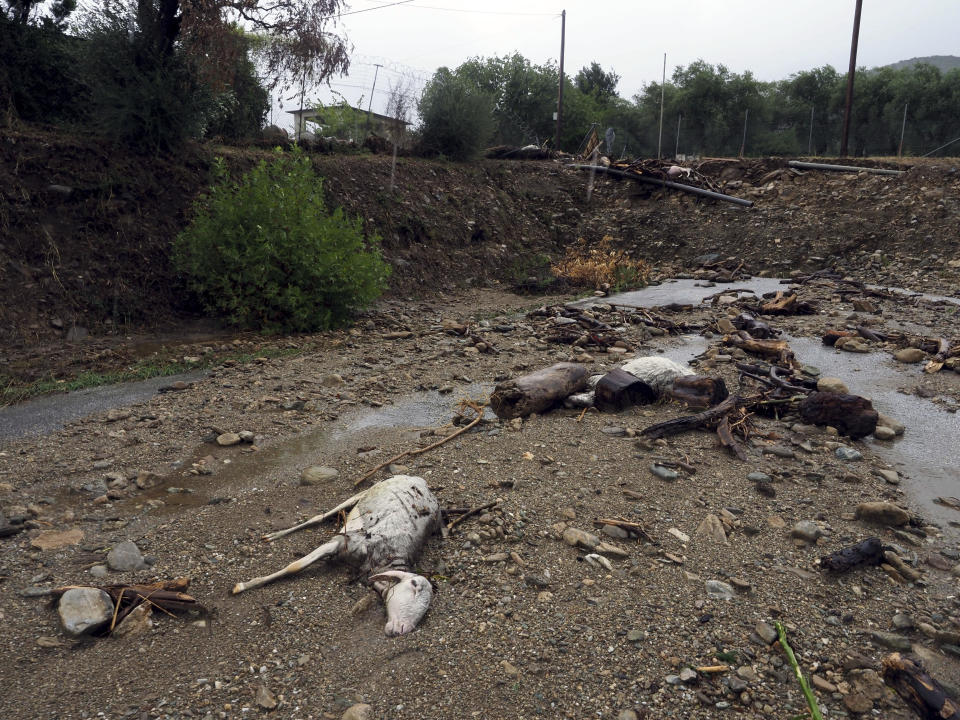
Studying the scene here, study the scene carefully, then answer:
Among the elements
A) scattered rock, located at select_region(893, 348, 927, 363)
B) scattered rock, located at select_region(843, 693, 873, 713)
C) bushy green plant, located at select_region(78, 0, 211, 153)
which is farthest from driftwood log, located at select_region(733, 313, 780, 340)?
bushy green plant, located at select_region(78, 0, 211, 153)

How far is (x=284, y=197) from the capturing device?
23.9 ft

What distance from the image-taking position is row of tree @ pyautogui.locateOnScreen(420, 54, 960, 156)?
2892cm

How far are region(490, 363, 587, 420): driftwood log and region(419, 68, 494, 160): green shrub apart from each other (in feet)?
36.1

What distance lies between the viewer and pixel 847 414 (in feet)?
13.4

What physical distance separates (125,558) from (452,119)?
42.9 feet

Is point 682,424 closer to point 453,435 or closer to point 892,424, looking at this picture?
point 453,435

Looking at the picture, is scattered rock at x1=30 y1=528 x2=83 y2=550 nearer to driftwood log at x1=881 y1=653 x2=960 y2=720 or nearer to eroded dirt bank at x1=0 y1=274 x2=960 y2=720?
eroded dirt bank at x1=0 y1=274 x2=960 y2=720

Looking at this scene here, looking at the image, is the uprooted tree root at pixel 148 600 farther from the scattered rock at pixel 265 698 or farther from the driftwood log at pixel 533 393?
the driftwood log at pixel 533 393

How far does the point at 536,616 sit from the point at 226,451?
8.37ft

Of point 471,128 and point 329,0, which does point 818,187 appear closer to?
point 471,128

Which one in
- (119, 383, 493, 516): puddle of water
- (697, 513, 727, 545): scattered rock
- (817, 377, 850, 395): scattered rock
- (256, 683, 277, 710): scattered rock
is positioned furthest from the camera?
(817, 377, 850, 395): scattered rock

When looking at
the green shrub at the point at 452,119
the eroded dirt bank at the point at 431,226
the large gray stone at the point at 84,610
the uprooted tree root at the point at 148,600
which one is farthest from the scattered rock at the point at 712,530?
the green shrub at the point at 452,119

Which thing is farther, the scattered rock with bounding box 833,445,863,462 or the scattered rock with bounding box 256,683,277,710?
the scattered rock with bounding box 833,445,863,462

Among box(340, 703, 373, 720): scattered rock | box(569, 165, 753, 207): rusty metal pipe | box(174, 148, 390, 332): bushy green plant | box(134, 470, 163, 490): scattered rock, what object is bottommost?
box(134, 470, 163, 490): scattered rock
